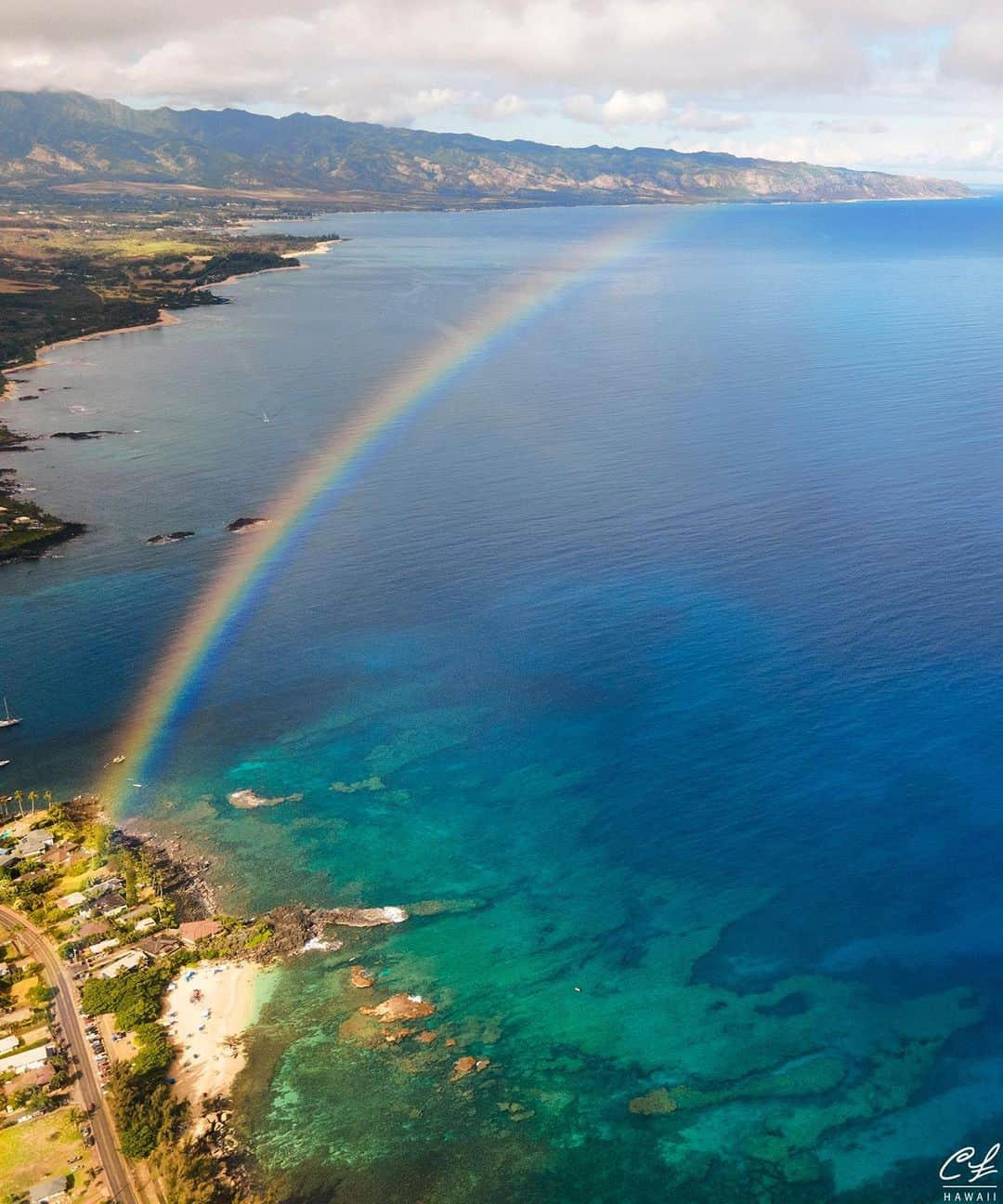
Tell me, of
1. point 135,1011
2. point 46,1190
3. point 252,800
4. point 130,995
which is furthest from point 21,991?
point 252,800

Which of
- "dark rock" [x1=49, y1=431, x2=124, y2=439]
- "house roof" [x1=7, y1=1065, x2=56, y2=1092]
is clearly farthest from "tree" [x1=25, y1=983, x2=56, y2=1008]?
"dark rock" [x1=49, y1=431, x2=124, y2=439]

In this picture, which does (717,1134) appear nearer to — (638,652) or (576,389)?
(638,652)

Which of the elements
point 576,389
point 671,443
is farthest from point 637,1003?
point 576,389

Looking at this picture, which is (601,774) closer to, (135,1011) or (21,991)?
(135,1011)

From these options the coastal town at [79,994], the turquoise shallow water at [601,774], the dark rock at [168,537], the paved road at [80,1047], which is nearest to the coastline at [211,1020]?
the coastal town at [79,994]

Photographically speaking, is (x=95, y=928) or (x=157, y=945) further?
(x=95, y=928)

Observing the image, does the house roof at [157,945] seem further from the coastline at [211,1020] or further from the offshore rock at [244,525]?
the offshore rock at [244,525]
